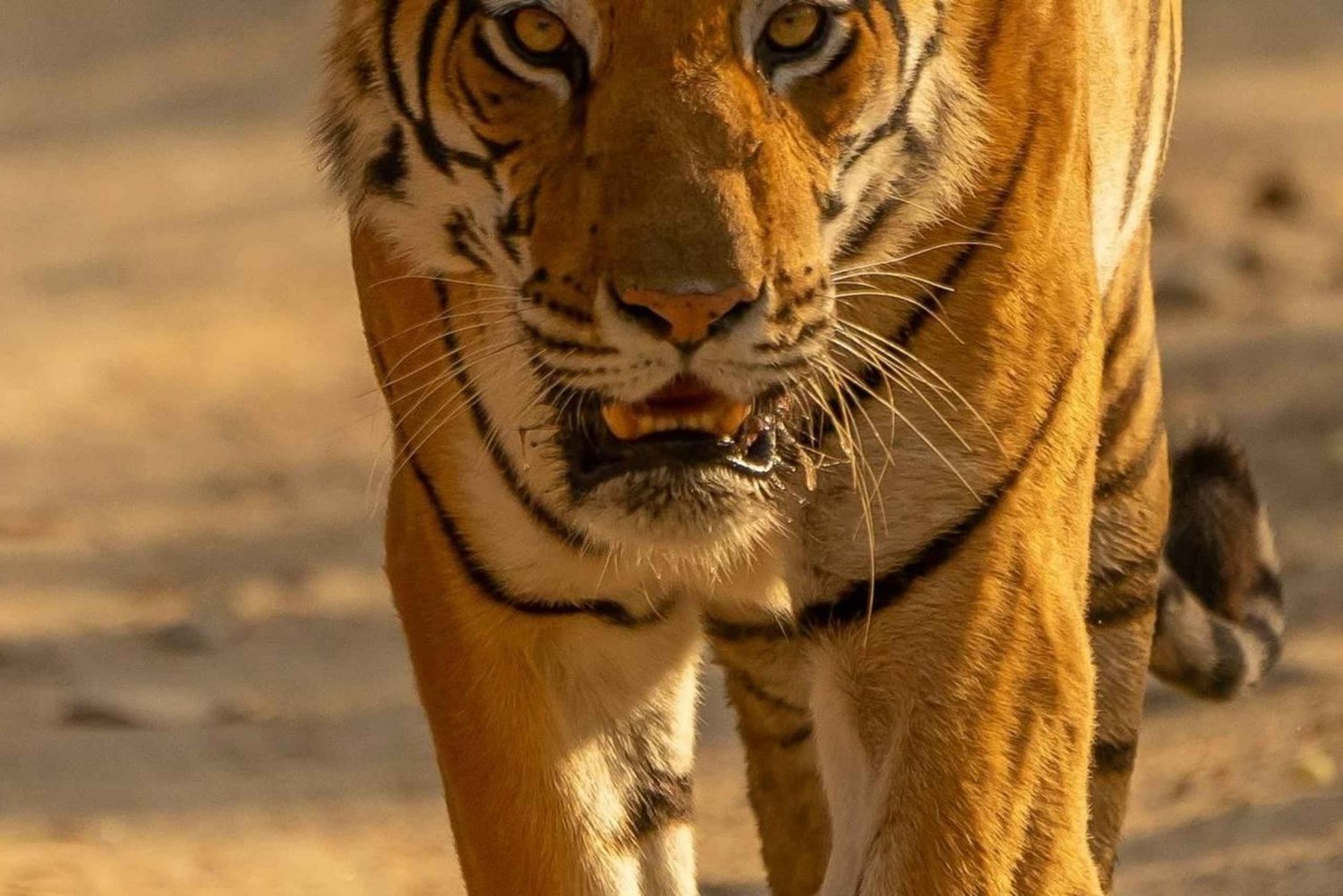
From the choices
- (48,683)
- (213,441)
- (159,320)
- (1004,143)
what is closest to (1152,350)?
(1004,143)

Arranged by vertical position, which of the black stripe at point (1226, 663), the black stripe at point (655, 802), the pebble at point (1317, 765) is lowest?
the pebble at point (1317, 765)

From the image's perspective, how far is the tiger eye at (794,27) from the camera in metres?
1.97

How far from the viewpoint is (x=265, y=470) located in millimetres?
5074

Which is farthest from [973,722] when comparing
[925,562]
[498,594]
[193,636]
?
[193,636]

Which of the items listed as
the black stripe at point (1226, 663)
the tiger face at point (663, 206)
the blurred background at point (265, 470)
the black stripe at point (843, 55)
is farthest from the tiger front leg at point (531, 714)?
the black stripe at point (1226, 663)

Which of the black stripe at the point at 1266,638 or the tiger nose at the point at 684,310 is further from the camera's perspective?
the black stripe at the point at 1266,638

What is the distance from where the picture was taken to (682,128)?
74.2 inches

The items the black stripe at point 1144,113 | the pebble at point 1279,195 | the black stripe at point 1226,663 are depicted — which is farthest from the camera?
the pebble at point 1279,195

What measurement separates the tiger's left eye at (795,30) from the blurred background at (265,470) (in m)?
1.56

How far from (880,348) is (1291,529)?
96.6 inches

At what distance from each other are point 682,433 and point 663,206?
0.22 metres

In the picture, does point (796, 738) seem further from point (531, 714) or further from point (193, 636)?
point (193, 636)

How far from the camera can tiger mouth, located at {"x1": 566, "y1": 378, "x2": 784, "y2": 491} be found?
1958 millimetres

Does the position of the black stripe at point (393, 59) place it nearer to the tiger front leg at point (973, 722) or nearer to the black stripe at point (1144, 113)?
the tiger front leg at point (973, 722)
